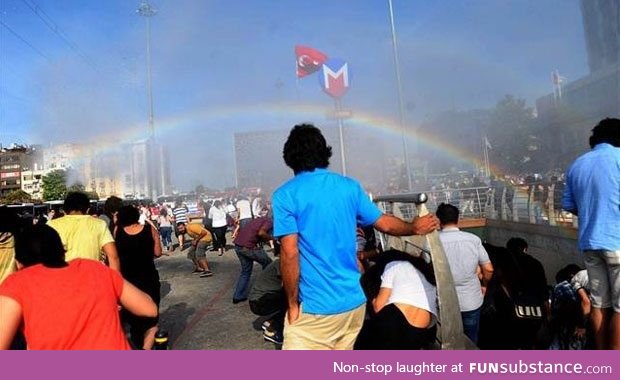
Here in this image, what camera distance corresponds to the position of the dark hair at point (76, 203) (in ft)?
13.0

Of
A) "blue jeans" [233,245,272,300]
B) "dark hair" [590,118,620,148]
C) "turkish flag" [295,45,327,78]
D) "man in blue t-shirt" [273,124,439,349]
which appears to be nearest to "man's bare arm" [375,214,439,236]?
"man in blue t-shirt" [273,124,439,349]

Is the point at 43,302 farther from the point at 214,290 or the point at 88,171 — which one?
the point at 88,171

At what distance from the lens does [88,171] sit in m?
115

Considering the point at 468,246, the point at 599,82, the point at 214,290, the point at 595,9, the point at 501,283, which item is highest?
the point at 595,9

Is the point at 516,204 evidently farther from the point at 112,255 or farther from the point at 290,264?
the point at 290,264

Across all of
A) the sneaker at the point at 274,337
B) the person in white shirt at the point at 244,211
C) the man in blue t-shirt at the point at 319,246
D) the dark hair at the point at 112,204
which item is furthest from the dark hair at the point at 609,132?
the person in white shirt at the point at 244,211

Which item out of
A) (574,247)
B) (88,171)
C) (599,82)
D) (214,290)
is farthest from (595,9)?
(88,171)

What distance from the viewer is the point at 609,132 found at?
3092 mm

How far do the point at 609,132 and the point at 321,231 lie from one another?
2.29 metres

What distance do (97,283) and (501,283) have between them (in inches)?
117

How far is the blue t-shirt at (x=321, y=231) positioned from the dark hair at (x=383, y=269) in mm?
530

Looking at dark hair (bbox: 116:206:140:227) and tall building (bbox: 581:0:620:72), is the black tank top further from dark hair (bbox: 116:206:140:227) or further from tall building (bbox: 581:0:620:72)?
tall building (bbox: 581:0:620:72)

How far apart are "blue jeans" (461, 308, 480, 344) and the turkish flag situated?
37.7 metres

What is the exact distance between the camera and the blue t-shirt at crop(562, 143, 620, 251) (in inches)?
113
